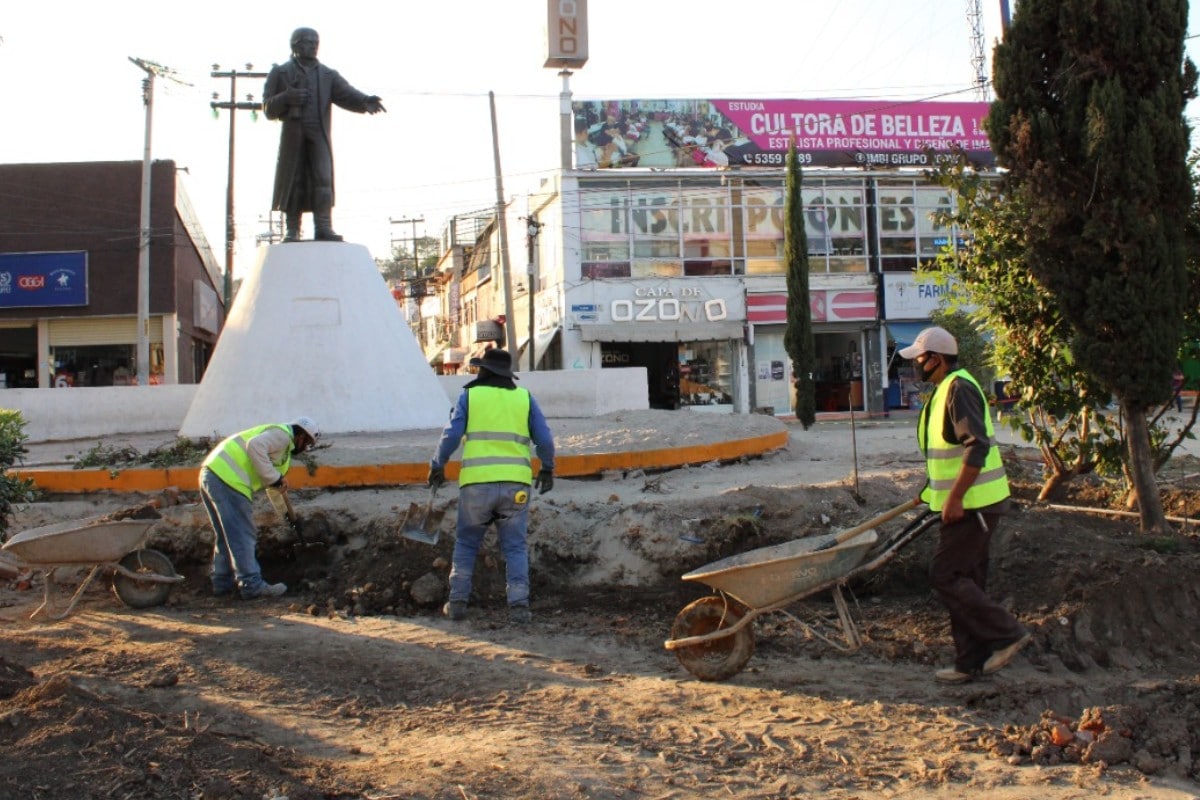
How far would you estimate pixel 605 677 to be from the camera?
5.62 meters

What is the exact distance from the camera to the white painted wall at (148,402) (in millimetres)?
16547

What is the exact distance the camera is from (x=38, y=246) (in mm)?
32219

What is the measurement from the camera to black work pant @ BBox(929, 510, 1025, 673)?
16.9 ft

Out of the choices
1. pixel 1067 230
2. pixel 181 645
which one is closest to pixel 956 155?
pixel 1067 230

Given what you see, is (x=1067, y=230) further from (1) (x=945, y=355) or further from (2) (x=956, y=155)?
(1) (x=945, y=355)

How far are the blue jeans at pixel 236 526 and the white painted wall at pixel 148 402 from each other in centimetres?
829

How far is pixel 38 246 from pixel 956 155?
101ft

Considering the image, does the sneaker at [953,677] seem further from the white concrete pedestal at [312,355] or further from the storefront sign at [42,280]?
the storefront sign at [42,280]

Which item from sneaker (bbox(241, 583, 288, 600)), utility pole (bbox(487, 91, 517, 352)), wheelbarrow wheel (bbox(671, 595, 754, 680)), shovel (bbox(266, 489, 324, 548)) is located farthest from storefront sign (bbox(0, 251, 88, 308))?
wheelbarrow wheel (bbox(671, 595, 754, 680))

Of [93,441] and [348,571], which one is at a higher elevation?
[93,441]

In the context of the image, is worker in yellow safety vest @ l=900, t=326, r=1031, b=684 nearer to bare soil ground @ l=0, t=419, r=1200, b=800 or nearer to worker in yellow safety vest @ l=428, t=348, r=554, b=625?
bare soil ground @ l=0, t=419, r=1200, b=800

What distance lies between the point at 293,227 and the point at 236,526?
23.2ft

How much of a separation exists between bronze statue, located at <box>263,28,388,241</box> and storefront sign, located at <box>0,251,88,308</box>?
21287 mm

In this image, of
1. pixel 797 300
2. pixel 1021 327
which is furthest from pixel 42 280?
pixel 1021 327
